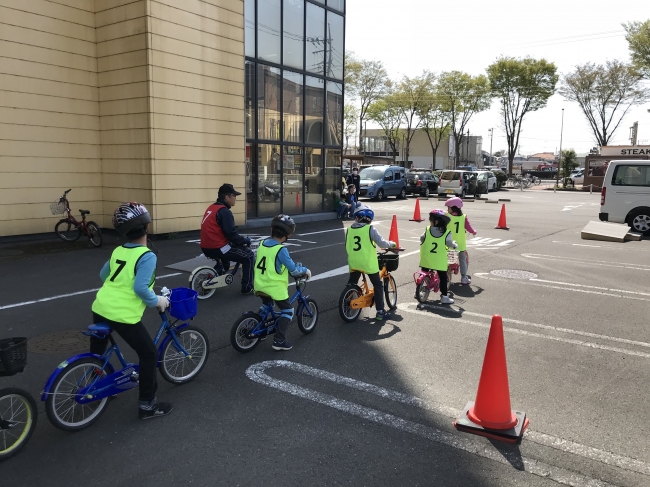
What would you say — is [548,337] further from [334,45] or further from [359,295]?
[334,45]

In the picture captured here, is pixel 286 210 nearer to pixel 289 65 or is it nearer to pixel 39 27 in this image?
pixel 289 65

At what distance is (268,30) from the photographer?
1600 centimetres

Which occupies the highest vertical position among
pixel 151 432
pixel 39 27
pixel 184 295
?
pixel 39 27

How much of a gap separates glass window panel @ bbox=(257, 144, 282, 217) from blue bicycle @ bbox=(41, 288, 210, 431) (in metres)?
11.9

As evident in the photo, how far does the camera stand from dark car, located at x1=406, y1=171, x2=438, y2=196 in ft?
112

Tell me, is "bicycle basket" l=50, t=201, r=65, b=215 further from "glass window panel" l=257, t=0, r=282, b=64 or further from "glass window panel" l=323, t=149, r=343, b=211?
"glass window panel" l=323, t=149, r=343, b=211

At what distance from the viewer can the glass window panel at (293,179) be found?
17173 millimetres

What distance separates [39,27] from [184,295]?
37.5 ft

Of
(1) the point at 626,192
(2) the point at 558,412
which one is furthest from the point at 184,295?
(1) the point at 626,192

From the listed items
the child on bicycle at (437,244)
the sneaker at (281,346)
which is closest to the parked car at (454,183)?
the child on bicycle at (437,244)

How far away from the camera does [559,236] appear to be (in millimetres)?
15586

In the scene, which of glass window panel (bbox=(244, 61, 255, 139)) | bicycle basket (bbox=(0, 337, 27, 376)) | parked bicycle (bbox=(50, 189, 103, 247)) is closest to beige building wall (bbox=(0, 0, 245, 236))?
parked bicycle (bbox=(50, 189, 103, 247))

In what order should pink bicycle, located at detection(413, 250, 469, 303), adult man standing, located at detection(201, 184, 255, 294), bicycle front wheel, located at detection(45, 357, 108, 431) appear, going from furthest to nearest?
1. adult man standing, located at detection(201, 184, 255, 294)
2. pink bicycle, located at detection(413, 250, 469, 303)
3. bicycle front wheel, located at detection(45, 357, 108, 431)

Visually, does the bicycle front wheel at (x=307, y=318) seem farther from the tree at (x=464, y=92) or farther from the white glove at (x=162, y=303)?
the tree at (x=464, y=92)
